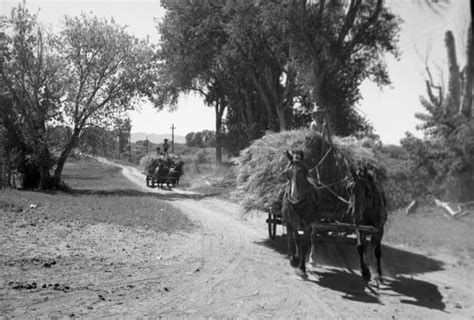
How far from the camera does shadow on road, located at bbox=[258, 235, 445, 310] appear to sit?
21.2 feet

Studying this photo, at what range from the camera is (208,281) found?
706cm

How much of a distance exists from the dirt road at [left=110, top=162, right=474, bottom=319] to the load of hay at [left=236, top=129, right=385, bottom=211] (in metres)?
1.37

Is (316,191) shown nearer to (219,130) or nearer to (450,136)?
(450,136)

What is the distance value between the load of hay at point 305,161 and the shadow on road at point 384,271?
1318 millimetres

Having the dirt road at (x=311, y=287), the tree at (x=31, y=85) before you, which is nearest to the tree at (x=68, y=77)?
the tree at (x=31, y=85)

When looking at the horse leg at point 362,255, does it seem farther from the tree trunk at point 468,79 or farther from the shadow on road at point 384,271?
the tree trunk at point 468,79

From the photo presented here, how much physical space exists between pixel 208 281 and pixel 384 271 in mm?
3556

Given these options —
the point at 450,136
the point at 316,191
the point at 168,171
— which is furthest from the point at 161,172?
the point at 450,136

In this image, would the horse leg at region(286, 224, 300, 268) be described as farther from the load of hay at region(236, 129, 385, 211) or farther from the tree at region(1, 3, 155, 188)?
the tree at region(1, 3, 155, 188)

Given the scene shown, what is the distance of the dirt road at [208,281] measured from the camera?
5664 millimetres

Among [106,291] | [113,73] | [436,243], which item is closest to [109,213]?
[106,291]

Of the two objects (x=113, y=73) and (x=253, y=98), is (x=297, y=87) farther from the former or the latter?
(x=113, y=73)

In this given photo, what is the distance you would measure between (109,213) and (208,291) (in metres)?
9.33

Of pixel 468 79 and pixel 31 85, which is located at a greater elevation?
pixel 31 85
